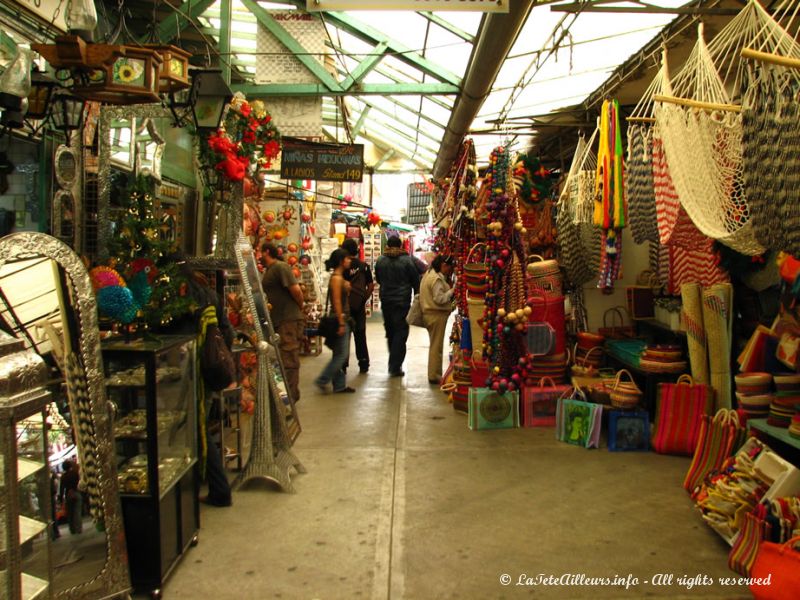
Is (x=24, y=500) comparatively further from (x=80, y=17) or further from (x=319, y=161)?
(x=319, y=161)

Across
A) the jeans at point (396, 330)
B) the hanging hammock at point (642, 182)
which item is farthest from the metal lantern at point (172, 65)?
the jeans at point (396, 330)

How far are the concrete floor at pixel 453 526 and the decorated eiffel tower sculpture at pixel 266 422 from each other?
135 mm

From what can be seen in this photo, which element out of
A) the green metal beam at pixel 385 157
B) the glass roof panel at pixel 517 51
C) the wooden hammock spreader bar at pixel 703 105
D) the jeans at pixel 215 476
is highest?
the green metal beam at pixel 385 157

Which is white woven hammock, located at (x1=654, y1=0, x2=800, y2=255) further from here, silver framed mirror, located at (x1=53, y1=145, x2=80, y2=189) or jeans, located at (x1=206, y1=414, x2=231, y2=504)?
silver framed mirror, located at (x1=53, y1=145, x2=80, y2=189)

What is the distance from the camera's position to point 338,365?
7.62 metres

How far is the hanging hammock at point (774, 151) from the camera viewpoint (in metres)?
2.21

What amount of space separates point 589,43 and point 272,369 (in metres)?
3.61

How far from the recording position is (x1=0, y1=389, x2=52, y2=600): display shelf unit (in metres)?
1.65

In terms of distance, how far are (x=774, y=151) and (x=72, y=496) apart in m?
3.13

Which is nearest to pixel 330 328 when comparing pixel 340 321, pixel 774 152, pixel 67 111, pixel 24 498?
pixel 340 321

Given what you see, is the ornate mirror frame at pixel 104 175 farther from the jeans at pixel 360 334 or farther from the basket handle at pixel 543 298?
the jeans at pixel 360 334

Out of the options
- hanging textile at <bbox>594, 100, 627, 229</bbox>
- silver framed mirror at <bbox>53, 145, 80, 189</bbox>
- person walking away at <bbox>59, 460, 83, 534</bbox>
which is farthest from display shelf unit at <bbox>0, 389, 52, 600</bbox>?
hanging textile at <bbox>594, 100, 627, 229</bbox>

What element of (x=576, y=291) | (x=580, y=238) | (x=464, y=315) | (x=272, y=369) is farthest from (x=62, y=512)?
(x=576, y=291)

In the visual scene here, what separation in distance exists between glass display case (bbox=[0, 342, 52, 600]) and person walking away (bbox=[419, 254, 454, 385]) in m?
6.28
